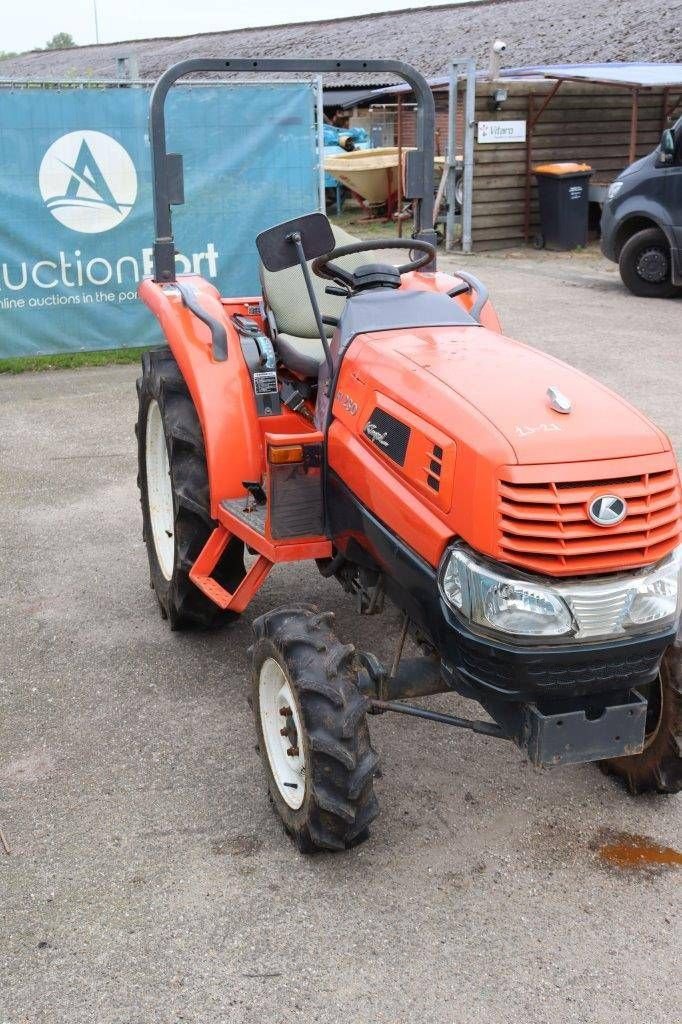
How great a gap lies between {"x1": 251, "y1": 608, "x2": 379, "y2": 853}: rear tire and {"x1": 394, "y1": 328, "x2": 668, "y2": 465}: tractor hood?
676 millimetres

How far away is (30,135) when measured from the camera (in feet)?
27.5

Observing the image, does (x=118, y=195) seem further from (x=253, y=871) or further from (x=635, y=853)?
(x=635, y=853)

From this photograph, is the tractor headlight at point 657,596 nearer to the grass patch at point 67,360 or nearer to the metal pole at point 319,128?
the metal pole at point 319,128

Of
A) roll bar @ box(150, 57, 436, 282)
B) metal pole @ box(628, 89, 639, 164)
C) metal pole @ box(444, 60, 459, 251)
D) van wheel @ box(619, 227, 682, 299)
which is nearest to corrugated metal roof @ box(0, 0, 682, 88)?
metal pole @ box(628, 89, 639, 164)

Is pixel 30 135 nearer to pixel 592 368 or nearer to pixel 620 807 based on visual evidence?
pixel 592 368

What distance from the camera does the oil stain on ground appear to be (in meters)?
2.99

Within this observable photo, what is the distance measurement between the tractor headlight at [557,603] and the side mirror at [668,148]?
9796 mm

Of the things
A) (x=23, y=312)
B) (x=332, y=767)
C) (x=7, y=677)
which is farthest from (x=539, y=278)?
(x=332, y=767)

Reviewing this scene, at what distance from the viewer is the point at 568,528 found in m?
2.46

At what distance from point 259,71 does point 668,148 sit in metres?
8.68

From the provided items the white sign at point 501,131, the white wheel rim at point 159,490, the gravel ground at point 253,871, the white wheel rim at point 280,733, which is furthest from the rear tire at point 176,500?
the white sign at point 501,131

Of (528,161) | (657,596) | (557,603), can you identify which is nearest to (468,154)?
(528,161)

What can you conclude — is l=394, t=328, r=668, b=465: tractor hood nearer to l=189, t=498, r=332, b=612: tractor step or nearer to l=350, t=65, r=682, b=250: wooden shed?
l=189, t=498, r=332, b=612: tractor step

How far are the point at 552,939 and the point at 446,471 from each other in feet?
3.87
